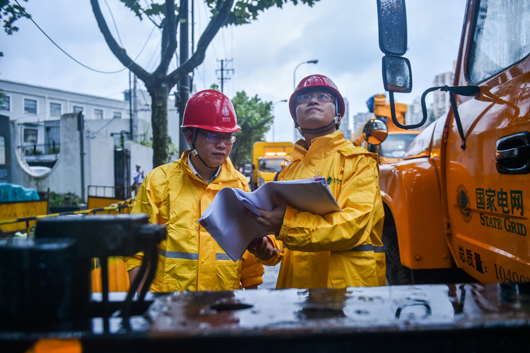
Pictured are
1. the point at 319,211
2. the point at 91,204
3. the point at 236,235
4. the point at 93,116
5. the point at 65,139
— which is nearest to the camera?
the point at 319,211

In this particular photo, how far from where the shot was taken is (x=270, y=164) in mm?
18391

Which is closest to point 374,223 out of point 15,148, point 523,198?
point 523,198

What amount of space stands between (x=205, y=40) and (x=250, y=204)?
6.21 meters

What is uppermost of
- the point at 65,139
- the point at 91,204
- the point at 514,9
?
the point at 65,139

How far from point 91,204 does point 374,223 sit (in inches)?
298

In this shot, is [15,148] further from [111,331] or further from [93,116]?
[93,116]

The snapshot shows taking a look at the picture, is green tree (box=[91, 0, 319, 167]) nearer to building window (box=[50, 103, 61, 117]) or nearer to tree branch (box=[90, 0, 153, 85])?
tree branch (box=[90, 0, 153, 85])

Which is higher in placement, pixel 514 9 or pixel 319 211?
pixel 514 9

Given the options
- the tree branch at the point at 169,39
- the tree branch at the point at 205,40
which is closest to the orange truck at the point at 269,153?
the tree branch at the point at 205,40

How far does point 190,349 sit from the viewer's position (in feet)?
2.31

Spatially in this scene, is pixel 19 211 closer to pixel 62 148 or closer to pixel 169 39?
pixel 169 39

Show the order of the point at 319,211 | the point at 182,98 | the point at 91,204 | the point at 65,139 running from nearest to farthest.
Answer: the point at 319,211, the point at 91,204, the point at 182,98, the point at 65,139

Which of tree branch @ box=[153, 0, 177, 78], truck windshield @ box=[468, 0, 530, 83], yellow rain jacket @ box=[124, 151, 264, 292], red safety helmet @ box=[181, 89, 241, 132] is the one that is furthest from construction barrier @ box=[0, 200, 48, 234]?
truck windshield @ box=[468, 0, 530, 83]

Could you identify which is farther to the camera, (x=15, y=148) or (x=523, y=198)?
(x=15, y=148)
